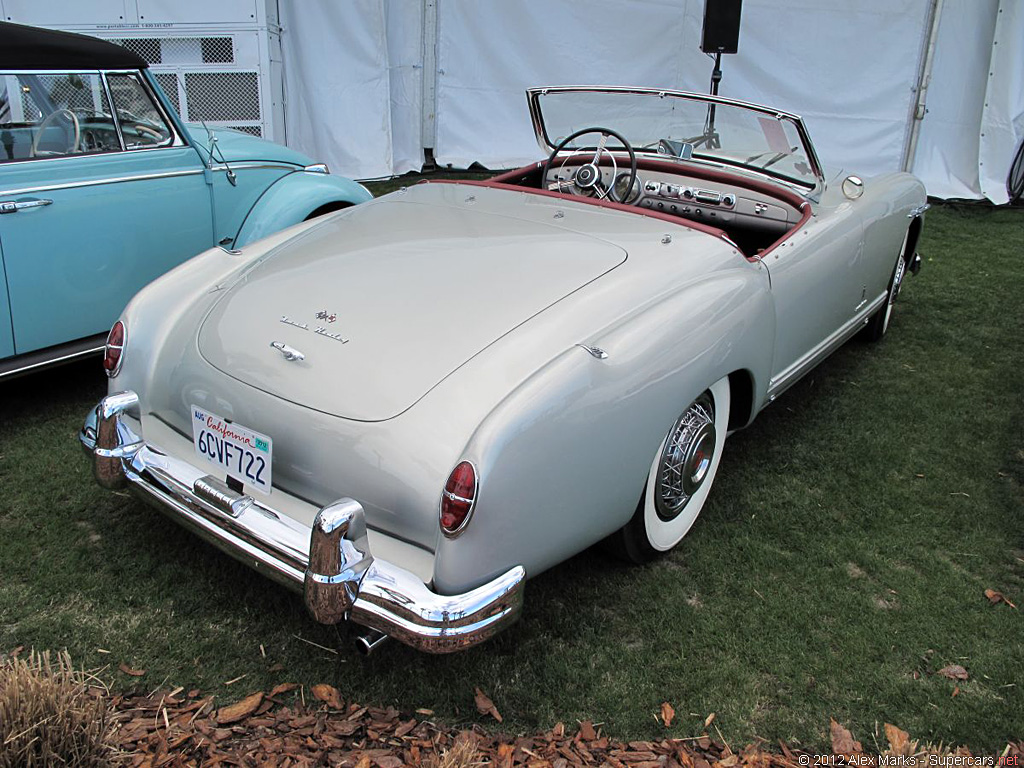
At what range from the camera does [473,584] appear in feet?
6.61

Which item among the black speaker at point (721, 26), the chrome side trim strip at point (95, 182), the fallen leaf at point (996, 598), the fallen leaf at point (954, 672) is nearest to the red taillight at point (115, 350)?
the chrome side trim strip at point (95, 182)

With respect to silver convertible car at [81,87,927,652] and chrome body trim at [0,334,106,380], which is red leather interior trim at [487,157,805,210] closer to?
silver convertible car at [81,87,927,652]

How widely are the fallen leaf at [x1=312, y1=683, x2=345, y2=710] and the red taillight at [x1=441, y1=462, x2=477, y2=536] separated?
60 cm

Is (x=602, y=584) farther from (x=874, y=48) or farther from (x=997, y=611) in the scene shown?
(x=874, y=48)

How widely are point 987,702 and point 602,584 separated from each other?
1085 mm

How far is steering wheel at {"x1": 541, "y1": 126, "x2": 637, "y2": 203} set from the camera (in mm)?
3555

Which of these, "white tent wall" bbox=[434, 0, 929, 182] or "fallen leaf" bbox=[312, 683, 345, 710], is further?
"white tent wall" bbox=[434, 0, 929, 182]

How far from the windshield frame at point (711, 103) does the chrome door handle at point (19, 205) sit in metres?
2.07

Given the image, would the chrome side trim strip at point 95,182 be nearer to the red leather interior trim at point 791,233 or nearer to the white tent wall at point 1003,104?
→ the red leather interior trim at point 791,233

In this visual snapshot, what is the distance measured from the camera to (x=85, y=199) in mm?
3641

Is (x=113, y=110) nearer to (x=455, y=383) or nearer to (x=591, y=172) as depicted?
(x=591, y=172)

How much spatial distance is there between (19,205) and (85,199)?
10.9 inches

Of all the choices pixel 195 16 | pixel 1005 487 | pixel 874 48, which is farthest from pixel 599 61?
pixel 1005 487

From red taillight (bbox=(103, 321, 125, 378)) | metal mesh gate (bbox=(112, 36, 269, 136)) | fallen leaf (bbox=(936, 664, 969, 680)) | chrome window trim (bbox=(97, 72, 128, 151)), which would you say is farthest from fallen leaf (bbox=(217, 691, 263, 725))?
metal mesh gate (bbox=(112, 36, 269, 136))
